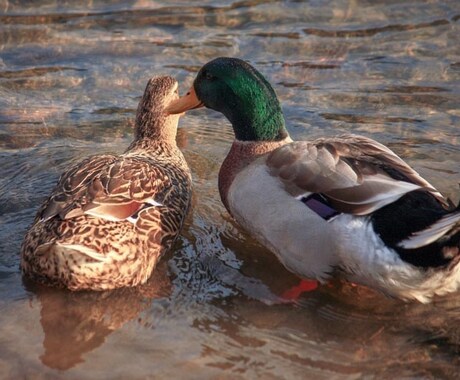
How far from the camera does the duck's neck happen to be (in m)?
5.43

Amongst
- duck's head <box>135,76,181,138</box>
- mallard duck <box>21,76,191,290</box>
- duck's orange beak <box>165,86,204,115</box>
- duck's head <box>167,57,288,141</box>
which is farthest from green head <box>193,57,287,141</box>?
duck's head <box>135,76,181,138</box>

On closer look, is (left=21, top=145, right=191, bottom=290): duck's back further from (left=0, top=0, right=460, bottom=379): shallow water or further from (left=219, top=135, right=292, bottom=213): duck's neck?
(left=219, top=135, right=292, bottom=213): duck's neck

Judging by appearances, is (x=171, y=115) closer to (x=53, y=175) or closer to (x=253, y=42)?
(x=53, y=175)

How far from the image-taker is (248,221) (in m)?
5.05

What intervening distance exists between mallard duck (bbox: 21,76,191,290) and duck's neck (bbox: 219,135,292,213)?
0.32 meters

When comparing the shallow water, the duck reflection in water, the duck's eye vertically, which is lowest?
the duck reflection in water

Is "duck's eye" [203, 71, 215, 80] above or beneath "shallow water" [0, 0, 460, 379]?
above

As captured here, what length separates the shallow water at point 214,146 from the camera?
4.28 metres

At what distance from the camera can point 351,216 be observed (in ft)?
14.8

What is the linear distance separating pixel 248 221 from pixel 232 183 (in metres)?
0.36

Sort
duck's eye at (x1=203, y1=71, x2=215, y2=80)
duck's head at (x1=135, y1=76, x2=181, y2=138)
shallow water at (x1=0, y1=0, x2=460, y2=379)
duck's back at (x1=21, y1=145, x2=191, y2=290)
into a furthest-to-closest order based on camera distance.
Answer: duck's head at (x1=135, y1=76, x2=181, y2=138) → duck's eye at (x1=203, y1=71, x2=215, y2=80) → duck's back at (x1=21, y1=145, x2=191, y2=290) → shallow water at (x1=0, y1=0, x2=460, y2=379)

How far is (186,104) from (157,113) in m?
0.56

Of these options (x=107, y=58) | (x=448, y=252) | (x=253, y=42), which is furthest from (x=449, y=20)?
(x=448, y=252)

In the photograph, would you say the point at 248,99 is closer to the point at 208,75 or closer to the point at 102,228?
the point at 208,75
